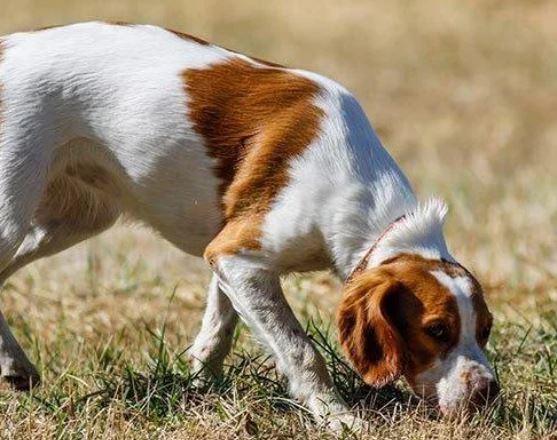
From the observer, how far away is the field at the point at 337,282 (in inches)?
211

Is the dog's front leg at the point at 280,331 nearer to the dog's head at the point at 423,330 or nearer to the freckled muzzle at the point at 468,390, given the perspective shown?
the dog's head at the point at 423,330

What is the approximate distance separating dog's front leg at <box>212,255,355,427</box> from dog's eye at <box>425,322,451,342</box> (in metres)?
0.47

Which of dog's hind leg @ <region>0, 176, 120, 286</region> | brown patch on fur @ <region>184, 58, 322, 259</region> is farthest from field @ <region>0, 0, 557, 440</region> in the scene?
brown patch on fur @ <region>184, 58, 322, 259</region>

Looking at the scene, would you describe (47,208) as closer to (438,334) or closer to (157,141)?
(157,141)

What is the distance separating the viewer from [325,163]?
5402mm

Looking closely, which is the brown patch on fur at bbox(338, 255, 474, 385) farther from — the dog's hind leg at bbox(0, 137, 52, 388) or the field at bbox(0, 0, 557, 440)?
the dog's hind leg at bbox(0, 137, 52, 388)

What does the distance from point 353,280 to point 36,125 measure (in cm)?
130

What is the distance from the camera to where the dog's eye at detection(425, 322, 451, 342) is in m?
5.12

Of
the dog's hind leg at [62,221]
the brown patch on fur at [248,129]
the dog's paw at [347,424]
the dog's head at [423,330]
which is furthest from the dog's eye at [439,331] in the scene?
the dog's hind leg at [62,221]

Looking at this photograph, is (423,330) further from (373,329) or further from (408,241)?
(408,241)

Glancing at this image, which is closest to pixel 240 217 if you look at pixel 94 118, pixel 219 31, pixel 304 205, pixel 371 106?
pixel 304 205

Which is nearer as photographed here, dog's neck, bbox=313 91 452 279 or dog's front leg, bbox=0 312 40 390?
dog's neck, bbox=313 91 452 279

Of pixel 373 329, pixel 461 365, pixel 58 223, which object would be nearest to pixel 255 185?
pixel 373 329

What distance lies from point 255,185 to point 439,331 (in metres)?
0.87
